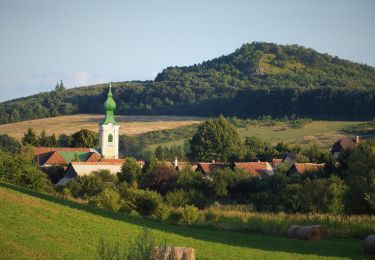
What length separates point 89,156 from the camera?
87250 millimetres

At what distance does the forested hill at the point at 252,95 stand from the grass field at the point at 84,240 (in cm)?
9334

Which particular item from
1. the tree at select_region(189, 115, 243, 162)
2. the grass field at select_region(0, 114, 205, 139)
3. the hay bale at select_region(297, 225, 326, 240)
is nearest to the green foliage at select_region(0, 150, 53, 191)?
the hay bale at select_region(297, 225, 326, 240)

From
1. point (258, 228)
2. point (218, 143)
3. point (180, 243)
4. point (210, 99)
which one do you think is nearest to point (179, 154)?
point (218, 143)

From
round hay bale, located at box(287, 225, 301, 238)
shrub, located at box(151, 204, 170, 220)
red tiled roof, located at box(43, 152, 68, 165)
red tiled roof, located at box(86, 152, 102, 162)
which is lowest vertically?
red tiled roof, located at box(43, 152, 68, 165)

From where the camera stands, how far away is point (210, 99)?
154 meters

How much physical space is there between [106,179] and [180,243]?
4406cm

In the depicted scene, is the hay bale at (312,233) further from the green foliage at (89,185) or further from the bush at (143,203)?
the green foliage at (89,185)

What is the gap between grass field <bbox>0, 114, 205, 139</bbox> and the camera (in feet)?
409

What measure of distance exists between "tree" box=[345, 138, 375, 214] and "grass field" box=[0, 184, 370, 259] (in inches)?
409

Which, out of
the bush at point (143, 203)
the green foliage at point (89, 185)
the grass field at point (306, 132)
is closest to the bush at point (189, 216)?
the bush at point (143, 203)

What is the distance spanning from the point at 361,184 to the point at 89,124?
95.7 metres

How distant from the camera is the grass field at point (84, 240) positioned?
19062mm

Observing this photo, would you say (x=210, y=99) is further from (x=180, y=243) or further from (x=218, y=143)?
(x=180, y=243)

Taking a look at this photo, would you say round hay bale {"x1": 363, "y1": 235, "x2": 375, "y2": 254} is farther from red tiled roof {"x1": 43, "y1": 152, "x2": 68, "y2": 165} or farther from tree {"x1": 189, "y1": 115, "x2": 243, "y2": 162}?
tree {"x1": 189, "y1": 115, "x2": 243, "y2": 162}
